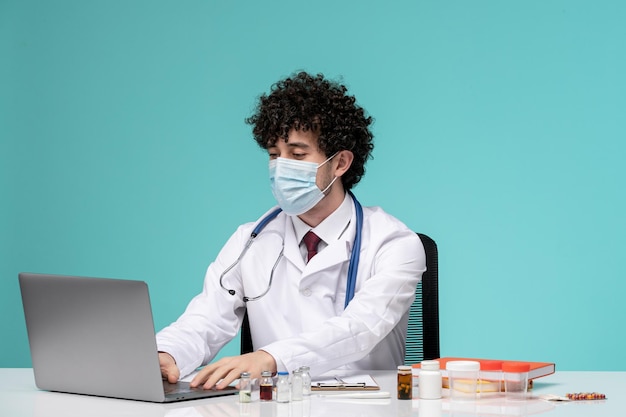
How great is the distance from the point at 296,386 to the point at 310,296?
0.75 m

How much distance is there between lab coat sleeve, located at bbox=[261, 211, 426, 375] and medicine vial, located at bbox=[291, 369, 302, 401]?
1.06 ft

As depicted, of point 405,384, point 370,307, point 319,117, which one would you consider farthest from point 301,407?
point 319,117

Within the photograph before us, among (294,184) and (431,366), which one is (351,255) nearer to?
(294,184)

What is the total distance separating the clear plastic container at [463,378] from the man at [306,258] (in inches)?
17.7

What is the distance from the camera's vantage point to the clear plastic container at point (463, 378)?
1.67 metres

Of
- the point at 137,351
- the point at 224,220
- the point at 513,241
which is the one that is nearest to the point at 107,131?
the point at 224,220

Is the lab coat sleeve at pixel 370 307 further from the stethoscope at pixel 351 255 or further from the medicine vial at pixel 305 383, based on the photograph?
the medicine vial at pixel 305 383

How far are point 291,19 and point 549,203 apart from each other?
142 cm

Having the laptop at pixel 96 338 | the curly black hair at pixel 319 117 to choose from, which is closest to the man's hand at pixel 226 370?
the laptop at pixel 96 338

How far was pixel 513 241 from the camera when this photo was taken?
3.69 meters

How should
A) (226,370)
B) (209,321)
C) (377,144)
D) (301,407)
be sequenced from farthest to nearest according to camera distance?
(377,144) → (209,321) → (226,370) → (301,407)

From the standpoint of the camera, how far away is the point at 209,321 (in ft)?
7.68

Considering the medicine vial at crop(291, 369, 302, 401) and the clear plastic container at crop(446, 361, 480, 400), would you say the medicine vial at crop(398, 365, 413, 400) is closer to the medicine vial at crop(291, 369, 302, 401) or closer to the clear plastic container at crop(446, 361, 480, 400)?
the clear plastic container at crop(446, 361, 480, 400)

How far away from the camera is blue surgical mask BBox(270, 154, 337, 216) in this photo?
7.88ft
